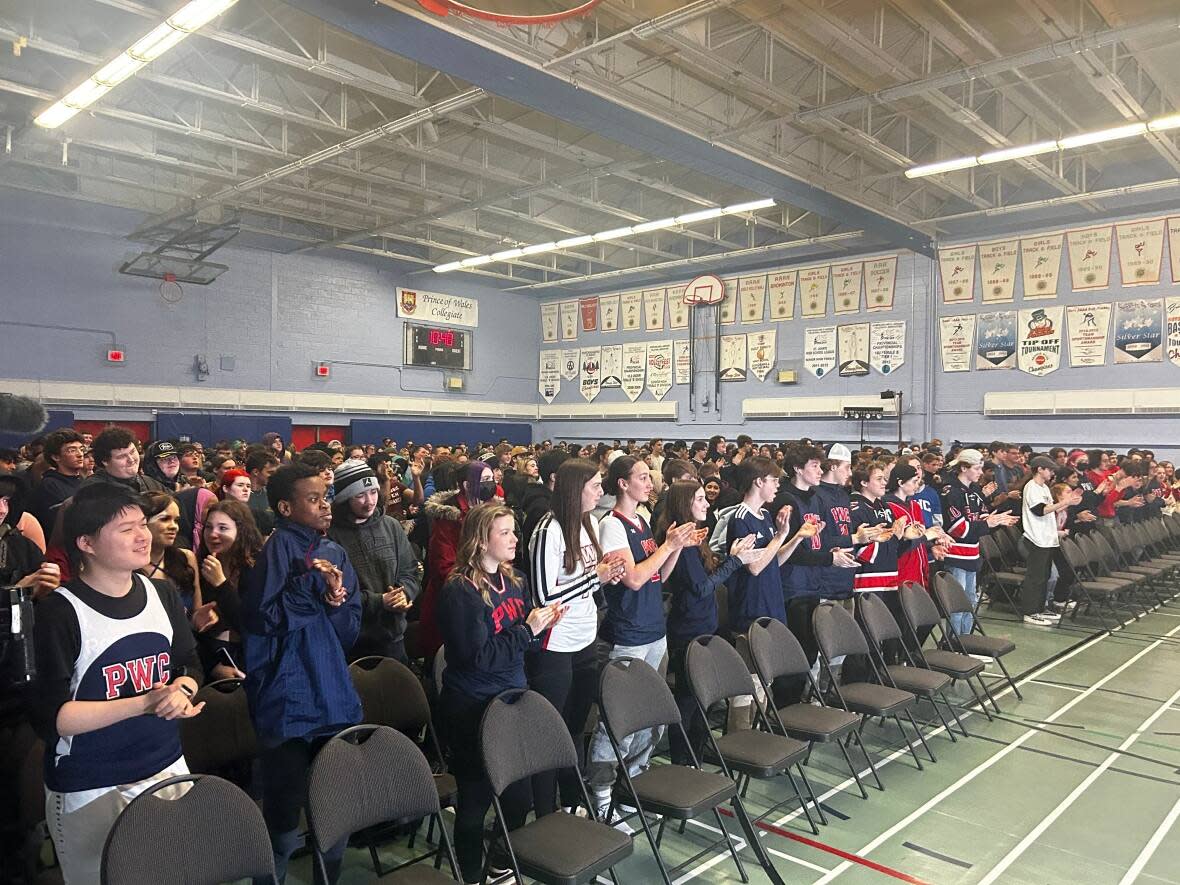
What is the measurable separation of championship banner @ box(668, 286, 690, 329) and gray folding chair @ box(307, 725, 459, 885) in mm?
16492

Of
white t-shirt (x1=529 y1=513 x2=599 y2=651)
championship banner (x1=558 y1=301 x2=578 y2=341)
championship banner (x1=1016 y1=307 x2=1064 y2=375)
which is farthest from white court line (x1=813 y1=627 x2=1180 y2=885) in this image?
championship banner (x1=558 y1=301 x2=578 y2=341)

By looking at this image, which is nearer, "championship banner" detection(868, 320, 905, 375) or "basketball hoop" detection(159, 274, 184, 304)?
"basketball hoop" detection(159, 274, 184, 304)

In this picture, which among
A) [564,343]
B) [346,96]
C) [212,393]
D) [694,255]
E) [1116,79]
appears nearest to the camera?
[1116,79]

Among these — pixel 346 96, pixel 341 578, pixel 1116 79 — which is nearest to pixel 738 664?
pixel 341 578

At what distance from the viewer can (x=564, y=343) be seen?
68.4 ft

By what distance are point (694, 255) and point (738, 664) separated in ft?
48.3

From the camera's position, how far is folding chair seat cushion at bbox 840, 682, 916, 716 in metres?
4.04

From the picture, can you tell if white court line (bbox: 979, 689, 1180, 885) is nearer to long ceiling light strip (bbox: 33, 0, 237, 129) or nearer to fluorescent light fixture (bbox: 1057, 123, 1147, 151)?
fluorescent light fixture (bbox: 1057, 123, 1147, 151)

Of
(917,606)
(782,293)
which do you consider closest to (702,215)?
(782,293)

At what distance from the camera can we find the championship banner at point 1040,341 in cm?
1366

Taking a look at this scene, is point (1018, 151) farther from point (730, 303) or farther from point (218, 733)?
point (218, 733)

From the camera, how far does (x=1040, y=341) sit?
1380 centimetres

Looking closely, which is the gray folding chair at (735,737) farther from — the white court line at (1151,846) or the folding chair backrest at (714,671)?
the white court line at (1151,846)

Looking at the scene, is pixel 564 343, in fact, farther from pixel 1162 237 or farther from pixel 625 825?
pixel 625 825
